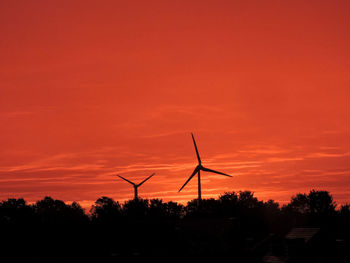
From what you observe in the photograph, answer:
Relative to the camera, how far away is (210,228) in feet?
444

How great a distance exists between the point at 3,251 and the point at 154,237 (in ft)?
117

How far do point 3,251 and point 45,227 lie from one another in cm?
4780

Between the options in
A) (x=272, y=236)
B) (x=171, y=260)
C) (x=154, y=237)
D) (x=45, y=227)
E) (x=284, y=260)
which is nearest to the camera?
(x=284, y=260)

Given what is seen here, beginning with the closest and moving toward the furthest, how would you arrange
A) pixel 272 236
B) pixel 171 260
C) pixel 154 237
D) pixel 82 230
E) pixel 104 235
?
pixel 272 236
pixel 171 260
pixel 154 237
pixel 104 235
pixel 82 230

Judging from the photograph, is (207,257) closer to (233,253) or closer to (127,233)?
(233,253)

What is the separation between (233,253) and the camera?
120 meters

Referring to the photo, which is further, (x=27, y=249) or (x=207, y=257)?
(x=27, y=249)

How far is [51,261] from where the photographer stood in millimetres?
118750

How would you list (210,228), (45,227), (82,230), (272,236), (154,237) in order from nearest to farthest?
(272,236) → (210,228) → (154,237) → (82,230) → (45,227)

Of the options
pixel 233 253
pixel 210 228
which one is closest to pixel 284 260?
pixel 233 253

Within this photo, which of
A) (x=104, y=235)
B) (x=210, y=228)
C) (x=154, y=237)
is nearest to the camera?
(x=210, y=228)

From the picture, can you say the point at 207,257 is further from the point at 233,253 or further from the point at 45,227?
the point at 45,227

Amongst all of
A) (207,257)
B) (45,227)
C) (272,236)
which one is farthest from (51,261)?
(45,227)

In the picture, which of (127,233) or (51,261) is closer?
(51,261)
